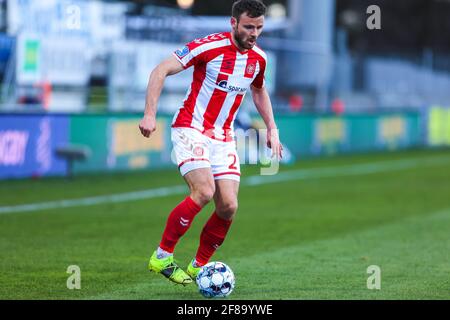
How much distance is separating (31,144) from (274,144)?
1027 cm

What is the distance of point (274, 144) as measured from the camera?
8211mm

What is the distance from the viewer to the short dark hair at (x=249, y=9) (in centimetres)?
759

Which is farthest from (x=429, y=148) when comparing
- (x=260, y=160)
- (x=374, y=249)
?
(x=374, y=249)

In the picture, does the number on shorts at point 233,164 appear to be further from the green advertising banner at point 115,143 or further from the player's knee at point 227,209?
the green advertising banner at point 115,143

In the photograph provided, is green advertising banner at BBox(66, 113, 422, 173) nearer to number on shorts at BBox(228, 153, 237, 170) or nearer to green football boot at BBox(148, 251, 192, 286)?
number on shorts at BBox(228, 153, 237, 170)

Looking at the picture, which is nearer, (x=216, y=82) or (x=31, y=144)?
(x=216, y=82)

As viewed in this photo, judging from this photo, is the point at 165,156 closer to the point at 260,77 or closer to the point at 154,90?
the point at 260,77

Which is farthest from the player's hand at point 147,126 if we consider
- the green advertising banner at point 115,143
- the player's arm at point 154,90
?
the green advertising banner at point 115,143

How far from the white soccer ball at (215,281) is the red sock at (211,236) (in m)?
0.36

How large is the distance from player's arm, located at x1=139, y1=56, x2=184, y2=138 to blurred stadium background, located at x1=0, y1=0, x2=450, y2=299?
4.12 ft

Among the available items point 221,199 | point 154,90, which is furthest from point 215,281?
point 154,90

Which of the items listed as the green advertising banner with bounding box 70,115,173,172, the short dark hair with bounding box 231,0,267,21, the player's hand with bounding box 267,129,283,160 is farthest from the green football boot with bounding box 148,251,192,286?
the green advertising banner with bounding box 70,115,173,172
